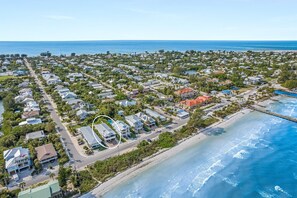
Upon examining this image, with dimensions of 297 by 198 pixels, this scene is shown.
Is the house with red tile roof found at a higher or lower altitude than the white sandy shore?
higher

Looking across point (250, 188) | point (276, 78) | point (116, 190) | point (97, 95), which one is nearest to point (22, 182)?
point (116, 190)

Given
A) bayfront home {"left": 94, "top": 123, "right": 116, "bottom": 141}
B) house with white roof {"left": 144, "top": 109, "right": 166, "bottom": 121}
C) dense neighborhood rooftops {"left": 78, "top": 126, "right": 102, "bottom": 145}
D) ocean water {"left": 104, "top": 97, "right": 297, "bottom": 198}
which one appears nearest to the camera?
ocean water {"left": 104, "top": 97, "right": 297, "bottom": 198}

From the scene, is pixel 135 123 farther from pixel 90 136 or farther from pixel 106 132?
pixel 90 136

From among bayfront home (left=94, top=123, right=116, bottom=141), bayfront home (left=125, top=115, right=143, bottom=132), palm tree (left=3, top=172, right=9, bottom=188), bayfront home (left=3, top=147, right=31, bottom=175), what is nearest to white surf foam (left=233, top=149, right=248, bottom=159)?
bayfront home (left=125, top=115, right=143, bottom=132)

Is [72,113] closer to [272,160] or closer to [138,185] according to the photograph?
[138,185]

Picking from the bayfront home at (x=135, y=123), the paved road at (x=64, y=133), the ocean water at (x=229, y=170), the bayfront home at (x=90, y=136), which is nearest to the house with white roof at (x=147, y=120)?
the bayfront home at (x=135, y=123)

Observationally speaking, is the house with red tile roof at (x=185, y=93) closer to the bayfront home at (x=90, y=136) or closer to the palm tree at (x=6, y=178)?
the bayfront home at (x=90, y=136)

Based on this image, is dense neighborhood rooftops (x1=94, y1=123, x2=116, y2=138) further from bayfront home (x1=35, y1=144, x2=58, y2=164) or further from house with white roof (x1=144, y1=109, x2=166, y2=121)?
house with white roof (x1=144, y1=109, x2=166, y2=121)
